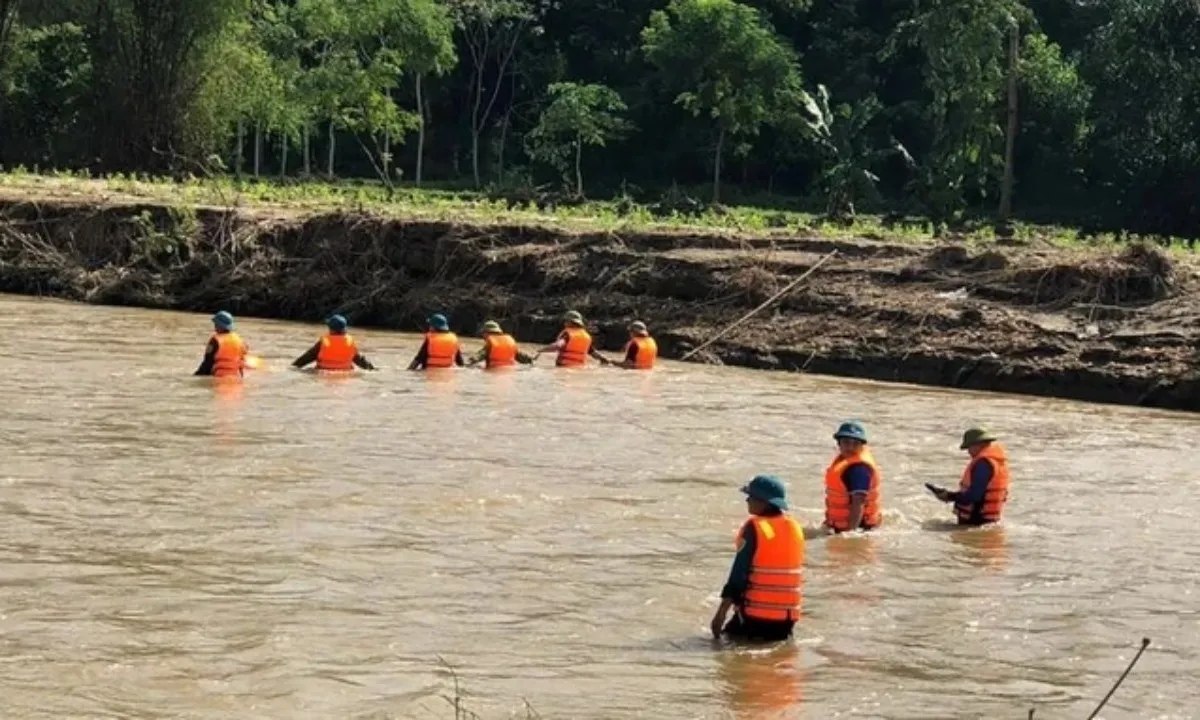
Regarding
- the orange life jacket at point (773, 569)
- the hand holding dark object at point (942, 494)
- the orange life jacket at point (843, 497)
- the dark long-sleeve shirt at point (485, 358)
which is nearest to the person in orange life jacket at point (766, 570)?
the orange life jacket at point (773, 569)

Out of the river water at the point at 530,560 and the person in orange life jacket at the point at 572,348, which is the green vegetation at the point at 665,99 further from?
the river water at the point at 530,560

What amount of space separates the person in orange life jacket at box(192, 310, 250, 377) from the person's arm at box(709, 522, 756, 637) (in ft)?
42.0

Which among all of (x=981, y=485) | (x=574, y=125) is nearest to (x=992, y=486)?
(x=981, y=485)

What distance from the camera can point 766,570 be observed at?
11.1 metres

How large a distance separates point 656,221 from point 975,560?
21.7m

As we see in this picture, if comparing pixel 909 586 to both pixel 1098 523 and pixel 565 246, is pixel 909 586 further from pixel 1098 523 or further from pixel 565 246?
pixel 565 246

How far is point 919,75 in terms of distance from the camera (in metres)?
59.4

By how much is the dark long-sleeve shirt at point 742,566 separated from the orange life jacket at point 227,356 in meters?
13.0

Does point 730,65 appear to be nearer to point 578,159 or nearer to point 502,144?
point 578,159

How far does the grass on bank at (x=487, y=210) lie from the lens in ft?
110

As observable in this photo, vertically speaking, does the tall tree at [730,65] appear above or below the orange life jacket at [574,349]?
above

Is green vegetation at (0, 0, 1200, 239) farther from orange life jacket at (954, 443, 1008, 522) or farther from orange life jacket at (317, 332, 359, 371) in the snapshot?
orange life jacket at (954, 443, 1008, 522)

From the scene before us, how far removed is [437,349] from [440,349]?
50 millimetres

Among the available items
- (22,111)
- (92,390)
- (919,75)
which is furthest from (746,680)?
(22,111)
